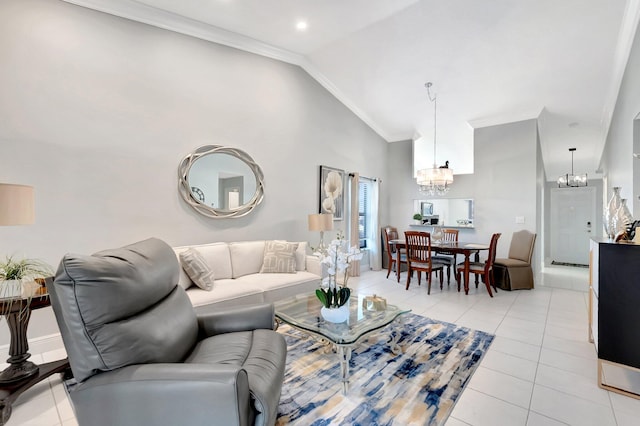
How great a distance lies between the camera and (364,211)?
21.4ft

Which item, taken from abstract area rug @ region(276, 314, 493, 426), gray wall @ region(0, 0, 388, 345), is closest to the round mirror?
gray wall @ region(0, 0, 388, 345)

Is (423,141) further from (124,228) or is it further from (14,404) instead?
(14,404)

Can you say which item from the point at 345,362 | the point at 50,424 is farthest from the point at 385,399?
the point at 50,424

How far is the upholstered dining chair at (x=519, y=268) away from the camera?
4.68 meters

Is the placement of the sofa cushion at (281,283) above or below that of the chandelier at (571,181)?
below

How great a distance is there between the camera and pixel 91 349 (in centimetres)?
120

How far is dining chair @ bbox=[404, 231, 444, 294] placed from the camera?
15.1 ft

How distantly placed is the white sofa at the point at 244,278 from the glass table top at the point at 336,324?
47cm

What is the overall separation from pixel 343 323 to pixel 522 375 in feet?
4.67

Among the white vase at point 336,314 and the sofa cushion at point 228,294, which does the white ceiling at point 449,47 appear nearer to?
the sofa cushion at point 228,294

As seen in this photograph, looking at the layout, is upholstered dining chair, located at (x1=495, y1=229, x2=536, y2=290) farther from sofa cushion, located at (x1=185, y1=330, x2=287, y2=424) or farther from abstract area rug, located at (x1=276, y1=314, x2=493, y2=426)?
sofa cushion, located at (x1=185, y1=330, x2=287, y2=424)

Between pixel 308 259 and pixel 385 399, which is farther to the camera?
pixel 308 259

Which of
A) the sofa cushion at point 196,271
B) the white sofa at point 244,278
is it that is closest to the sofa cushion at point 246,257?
the white sofa at point 244,278

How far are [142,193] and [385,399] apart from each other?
302 centimetres
